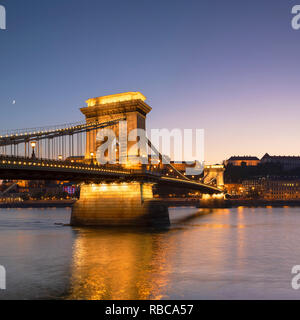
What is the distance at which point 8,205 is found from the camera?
481 ft

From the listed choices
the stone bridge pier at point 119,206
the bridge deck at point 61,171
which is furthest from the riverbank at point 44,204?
the bridge deck at point 61,171

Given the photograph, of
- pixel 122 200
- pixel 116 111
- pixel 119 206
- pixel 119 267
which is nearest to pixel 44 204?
pixel 116 111

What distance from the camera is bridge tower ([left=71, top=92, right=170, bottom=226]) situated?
4509cm

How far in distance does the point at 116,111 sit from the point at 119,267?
97.8ft

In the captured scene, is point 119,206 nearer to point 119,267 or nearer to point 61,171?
point 61,171

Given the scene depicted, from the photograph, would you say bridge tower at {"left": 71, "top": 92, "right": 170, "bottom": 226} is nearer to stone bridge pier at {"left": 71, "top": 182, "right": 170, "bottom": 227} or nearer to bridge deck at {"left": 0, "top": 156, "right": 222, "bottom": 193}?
stone bridge pier at {"left": 71, "top": 182, "right": 170, "bottom": 227}

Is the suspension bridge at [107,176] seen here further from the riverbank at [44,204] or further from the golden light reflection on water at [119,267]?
the riverbank at [44,204]

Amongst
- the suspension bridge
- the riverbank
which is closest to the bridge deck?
the suspension bridge

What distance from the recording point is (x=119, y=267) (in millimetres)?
23797

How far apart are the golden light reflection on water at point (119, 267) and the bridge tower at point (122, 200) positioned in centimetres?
628

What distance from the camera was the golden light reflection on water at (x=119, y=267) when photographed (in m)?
17.6

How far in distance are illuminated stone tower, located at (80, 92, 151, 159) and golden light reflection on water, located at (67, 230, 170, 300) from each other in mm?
15923
